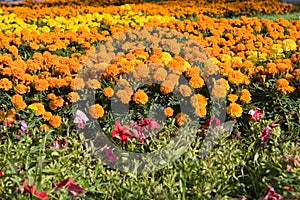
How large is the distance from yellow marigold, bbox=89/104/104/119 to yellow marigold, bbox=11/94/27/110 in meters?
0.54

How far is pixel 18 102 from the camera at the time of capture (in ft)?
13.3

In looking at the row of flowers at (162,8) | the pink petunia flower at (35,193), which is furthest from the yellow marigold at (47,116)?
the row of flowers at (162,8)

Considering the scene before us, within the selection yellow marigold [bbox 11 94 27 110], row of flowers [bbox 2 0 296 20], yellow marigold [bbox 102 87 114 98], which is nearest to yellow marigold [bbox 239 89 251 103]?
yellow marigold [bbox 102 87 114 98]

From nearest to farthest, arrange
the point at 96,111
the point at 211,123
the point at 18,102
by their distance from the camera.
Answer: the point at 211,123
the point at 96,111
the point at 18,102

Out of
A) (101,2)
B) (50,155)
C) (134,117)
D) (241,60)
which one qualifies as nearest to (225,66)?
(241,60)

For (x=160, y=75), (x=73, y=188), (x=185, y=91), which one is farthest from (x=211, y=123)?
(x=73, y=188)

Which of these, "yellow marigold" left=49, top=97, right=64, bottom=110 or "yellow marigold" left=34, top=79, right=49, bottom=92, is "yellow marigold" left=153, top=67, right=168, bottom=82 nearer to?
"yellow marigold" left=49, top=97, right=64, bottom=110

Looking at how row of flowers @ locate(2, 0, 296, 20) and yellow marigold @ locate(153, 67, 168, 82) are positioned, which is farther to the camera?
row of flowers @ locate(2, 0, 296, 20)

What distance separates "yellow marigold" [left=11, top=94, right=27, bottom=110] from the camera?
4057mm

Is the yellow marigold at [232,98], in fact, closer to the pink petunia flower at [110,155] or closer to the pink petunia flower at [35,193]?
the pink petunia flower at [110,155]

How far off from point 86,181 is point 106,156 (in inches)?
14.7

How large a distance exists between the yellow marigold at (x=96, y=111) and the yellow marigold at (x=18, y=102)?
536mm

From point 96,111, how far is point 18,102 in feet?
2.04

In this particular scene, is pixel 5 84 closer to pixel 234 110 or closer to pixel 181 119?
pixel 181 119
